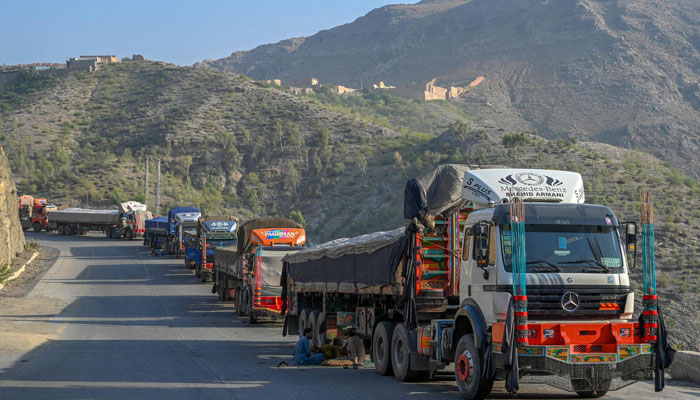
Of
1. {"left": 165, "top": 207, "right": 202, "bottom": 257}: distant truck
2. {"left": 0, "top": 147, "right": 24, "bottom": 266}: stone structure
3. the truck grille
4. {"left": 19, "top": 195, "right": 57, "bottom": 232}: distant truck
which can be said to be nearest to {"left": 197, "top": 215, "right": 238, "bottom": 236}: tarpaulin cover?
{"left": 165, "top": 207, "right": 202, "bottom": 257}: distant truck

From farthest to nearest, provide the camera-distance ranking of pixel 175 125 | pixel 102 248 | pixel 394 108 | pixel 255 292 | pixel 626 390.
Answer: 1. pixel 394 108
2. pixel 175 125
3. pixel 102 248
4. pixel 255 292
5. pixel 626 390

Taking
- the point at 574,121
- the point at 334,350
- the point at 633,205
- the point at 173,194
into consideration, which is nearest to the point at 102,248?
the point at 173,194

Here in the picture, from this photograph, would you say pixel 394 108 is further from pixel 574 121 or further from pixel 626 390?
pixel 626 390

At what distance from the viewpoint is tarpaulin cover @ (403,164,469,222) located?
13.1 meters

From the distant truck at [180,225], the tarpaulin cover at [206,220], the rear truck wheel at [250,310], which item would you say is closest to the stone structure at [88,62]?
the distant truck at [180,225]

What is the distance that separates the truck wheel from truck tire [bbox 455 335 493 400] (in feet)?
5.51

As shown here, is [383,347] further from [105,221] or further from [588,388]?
[105,221]

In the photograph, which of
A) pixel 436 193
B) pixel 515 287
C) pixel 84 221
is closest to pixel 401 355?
pixel 436 193

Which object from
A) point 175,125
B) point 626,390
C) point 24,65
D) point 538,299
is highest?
point 24,65

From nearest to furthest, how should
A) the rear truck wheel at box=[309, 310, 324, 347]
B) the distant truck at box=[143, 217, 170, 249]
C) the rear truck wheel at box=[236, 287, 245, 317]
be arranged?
the rear truck wheel at box=[309, 310, 324, 347]
the rear truck wheel at box=[236, 287, 245, 317]
the distant truck at box=[143, 217, 170, 249]

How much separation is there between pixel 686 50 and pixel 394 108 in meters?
78.8

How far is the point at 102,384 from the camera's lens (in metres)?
13.9

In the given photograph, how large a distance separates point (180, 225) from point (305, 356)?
125 feet

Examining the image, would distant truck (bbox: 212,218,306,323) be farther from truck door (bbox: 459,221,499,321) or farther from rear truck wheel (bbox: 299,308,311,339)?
truck door (bbox: 459,221,499,321)
